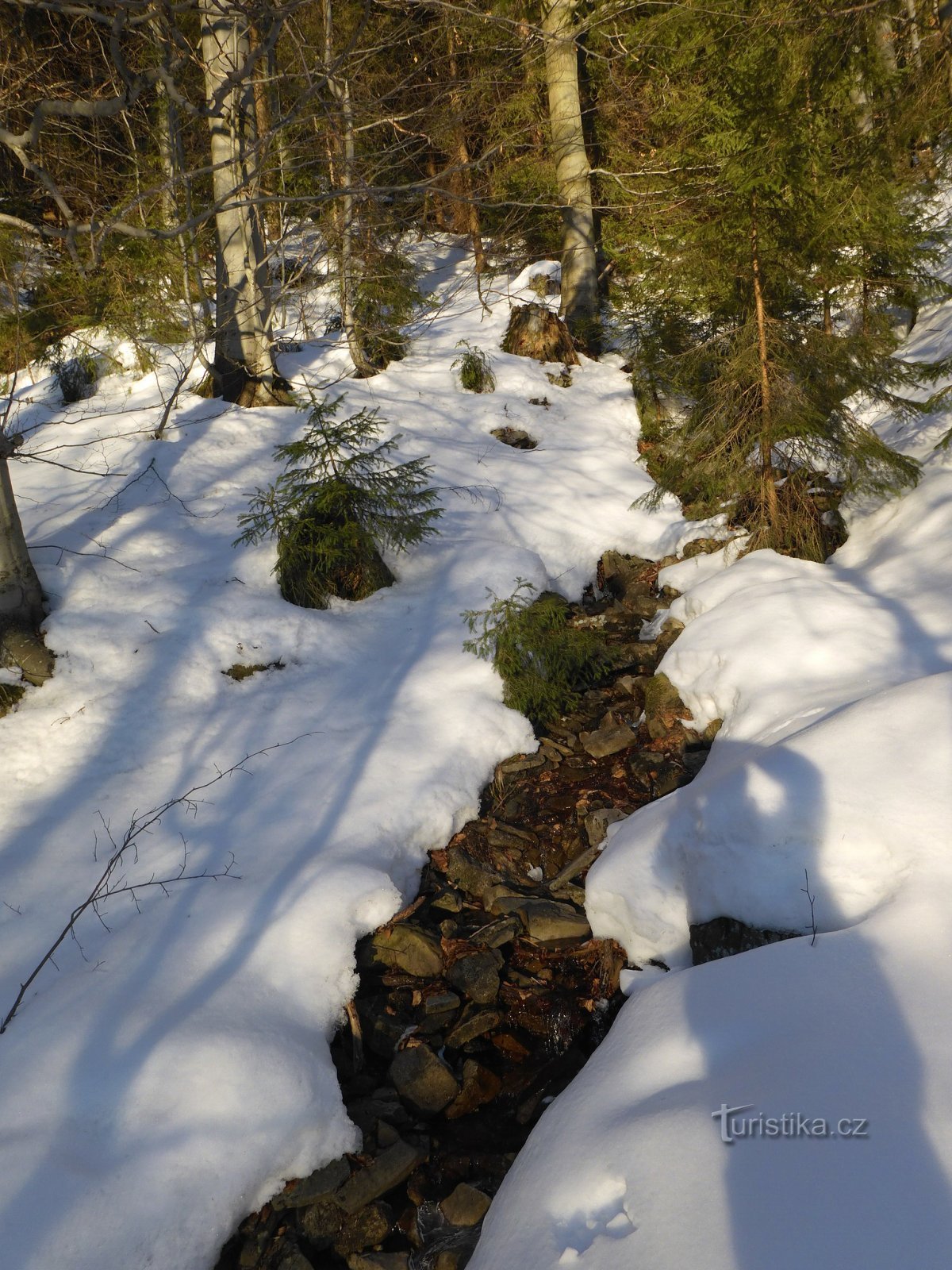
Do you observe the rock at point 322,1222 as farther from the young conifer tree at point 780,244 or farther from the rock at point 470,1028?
the young conifer tree at point 780,244

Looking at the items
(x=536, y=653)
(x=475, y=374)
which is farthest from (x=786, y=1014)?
(x=475, y=374)

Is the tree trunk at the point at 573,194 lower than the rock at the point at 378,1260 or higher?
higher

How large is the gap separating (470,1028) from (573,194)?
13380mm

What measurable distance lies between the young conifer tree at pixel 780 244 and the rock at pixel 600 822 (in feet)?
11.4

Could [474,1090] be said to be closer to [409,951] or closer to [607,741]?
[409,951]

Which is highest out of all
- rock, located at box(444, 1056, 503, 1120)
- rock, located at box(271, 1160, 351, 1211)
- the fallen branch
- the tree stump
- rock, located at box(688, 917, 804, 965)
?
the tree stump

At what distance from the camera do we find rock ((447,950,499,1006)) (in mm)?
4242

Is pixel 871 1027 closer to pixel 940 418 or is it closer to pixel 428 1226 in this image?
pixel 428 1226

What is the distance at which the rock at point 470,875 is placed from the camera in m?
4.91

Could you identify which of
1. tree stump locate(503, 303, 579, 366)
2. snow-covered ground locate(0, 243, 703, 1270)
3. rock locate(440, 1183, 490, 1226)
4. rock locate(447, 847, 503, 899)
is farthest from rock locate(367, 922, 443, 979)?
tree stump locate(503, 303, 579, 366)

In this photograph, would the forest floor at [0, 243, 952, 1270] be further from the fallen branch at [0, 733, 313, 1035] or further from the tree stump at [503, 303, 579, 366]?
the tree stump at [503, 303, 579, 366]

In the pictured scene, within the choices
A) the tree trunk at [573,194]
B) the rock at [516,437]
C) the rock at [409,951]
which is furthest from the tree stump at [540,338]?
the rock at [409,951]

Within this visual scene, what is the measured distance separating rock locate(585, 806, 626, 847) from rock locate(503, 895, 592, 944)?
60 centimetres

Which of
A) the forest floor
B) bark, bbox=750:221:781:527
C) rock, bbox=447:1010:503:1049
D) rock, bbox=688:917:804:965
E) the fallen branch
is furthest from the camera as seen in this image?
bark, bbox=750:221:781:527
